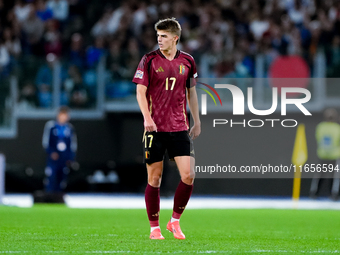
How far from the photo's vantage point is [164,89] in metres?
7.10

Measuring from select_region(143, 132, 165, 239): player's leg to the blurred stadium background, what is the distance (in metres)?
10.3

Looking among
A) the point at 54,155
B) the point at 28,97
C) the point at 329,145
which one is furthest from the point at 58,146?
the point at 329,145

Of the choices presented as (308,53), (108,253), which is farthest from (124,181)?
(108,253)

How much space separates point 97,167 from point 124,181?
82 centimetres

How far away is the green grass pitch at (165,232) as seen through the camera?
6.36 metres

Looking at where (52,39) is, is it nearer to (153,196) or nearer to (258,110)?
(258,110)

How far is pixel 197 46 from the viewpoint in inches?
738

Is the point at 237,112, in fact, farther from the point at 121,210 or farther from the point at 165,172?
the point at 121,210

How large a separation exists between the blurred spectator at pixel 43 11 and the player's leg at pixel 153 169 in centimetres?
1428

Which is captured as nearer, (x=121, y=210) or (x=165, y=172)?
(x=121, y=210)

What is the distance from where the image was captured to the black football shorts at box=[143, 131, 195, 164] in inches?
279

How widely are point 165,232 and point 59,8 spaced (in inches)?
557

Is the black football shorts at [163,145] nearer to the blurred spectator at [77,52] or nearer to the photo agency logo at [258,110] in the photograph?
the photo agency logo at [258,110]

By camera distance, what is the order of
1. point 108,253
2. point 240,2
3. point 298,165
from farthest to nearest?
1. point 240,2
2. point 298,165
3. point 108,253
